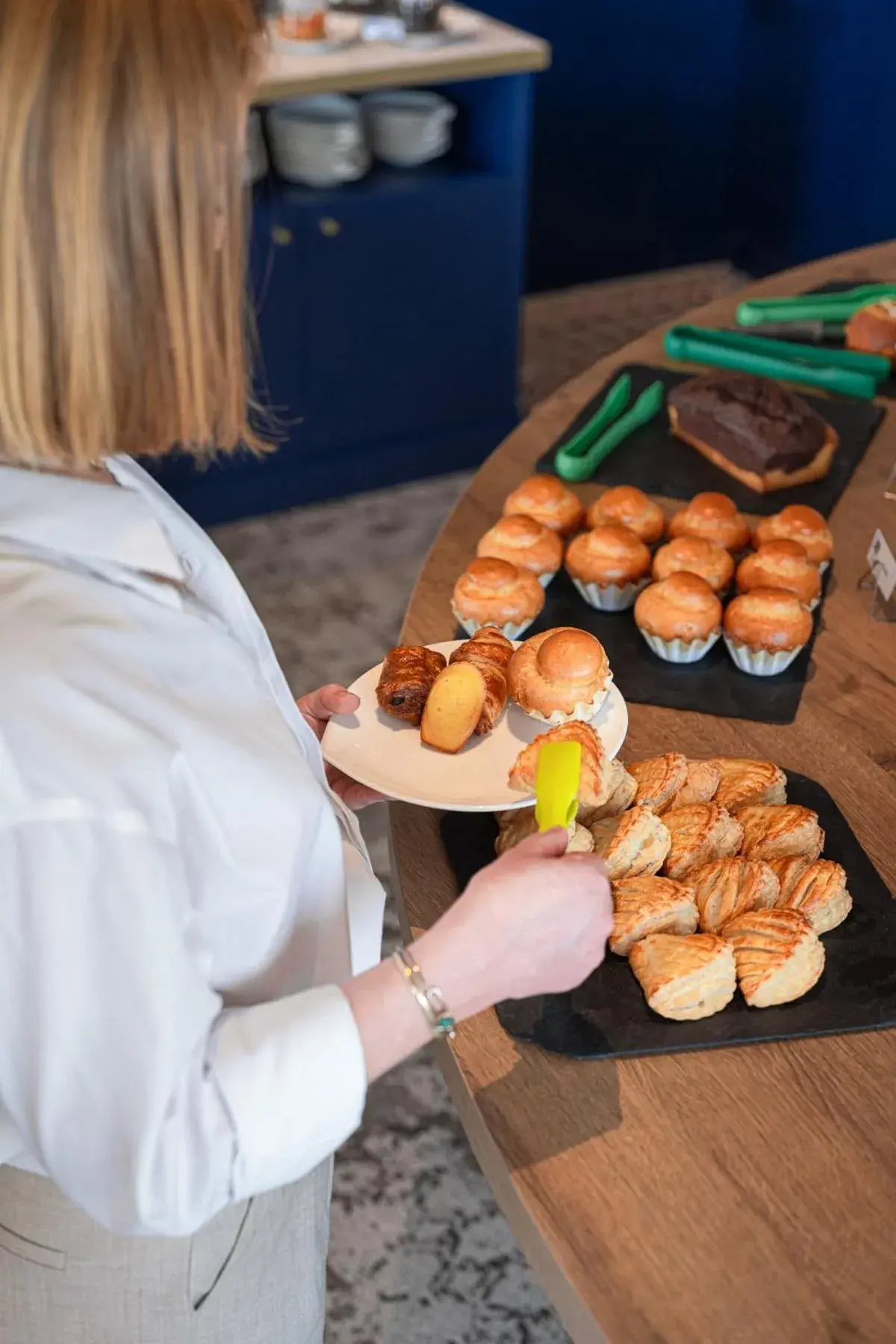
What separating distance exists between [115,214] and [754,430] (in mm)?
1150

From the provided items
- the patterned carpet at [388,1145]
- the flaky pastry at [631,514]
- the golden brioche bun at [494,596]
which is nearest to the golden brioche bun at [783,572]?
the flaky pastry at [631,514]

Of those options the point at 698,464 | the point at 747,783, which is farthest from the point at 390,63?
the point at 747,783

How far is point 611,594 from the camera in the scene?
1.50 m

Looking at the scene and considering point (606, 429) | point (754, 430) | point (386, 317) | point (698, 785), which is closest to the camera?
point (698, 785)

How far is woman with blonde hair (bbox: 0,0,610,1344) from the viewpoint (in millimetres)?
713

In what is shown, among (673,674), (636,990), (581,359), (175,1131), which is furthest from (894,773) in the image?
(581,359)

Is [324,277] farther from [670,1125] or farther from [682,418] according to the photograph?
[670,1125]

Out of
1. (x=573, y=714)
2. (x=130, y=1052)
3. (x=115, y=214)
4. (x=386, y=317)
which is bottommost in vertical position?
(x=386, y=317)

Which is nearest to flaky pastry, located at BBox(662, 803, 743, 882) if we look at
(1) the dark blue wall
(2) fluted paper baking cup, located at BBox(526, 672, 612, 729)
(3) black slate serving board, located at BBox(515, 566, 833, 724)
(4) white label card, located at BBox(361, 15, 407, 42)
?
(2) fluted paper baking cup, located at BBox(526, 672, 612, 729)

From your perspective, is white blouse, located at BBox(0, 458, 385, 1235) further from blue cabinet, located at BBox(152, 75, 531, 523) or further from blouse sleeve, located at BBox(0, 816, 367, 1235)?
blue cabinet, located at BBox(152, 75, 531, 523)

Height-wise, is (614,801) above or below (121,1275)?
above

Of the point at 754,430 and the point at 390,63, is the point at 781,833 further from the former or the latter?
the point at 390,63

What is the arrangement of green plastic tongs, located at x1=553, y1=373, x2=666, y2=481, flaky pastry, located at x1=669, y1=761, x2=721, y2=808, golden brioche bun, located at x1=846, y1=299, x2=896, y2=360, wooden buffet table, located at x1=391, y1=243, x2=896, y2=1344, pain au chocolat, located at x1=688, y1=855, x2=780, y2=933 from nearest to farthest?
wooden buffet table, located at x1=391, y1=243, x2=896, y2=1344, pain au chocolat, located at x1=688, y1=855, x2=780, y2=933, flaky pastry, located at x1=669, y1=761, x2=721, y2=808, green plastic tongs, located at x1=553, y1=373, x2=666, y2=481, golden brioche bun, located at x1=846, y1=299, x2=896, y2=360

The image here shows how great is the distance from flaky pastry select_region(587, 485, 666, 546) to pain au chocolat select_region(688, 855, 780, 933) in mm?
606
